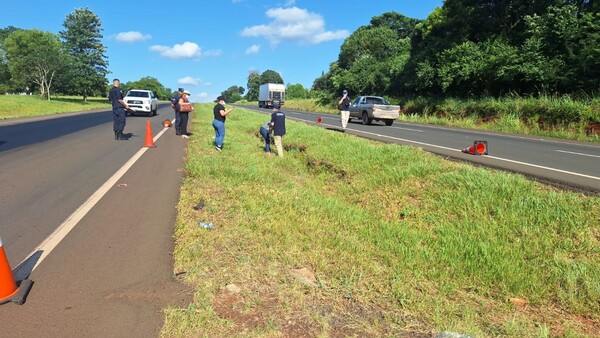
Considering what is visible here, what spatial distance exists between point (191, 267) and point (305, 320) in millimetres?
1352

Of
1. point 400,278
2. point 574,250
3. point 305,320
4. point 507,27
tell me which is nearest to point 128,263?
point 305,320

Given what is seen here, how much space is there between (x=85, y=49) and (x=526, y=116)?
69.0 meters

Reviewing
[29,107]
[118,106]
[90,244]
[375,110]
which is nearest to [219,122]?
[118,106]

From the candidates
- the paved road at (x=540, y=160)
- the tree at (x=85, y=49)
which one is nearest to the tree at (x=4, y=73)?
the tree at (x=85, y=49)

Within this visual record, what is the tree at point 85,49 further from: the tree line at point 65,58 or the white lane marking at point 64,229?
the white lane marking at point 64,229

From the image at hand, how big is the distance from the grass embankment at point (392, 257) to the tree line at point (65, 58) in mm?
63223

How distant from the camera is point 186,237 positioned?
4.75 metres

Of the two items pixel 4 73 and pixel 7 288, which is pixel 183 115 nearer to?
pixel 7 288

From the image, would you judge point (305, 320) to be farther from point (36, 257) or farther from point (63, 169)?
point (63, 169)

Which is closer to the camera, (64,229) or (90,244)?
(90,244)

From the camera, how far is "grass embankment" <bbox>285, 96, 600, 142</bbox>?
58.4 ft

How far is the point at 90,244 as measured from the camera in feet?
15.0

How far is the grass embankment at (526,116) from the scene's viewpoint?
17797 millimetres

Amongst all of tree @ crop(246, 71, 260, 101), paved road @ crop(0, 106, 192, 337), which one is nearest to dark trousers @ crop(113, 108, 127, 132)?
paved road @ crop(0, 106, 192, 337)
